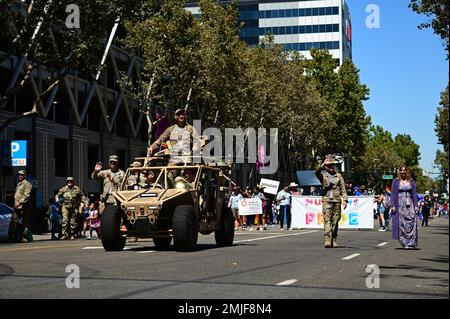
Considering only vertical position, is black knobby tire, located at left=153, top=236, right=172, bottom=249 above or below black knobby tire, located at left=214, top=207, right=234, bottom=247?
below

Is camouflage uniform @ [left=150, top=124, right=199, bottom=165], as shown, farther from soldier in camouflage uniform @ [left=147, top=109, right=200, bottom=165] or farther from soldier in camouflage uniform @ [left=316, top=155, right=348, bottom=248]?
soldier in camouflage uniform @ [left=316, top=155, right=348, bottom=248]

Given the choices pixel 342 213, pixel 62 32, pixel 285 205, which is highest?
pixel 62 32

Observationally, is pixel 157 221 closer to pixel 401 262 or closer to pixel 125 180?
pixel 125 180

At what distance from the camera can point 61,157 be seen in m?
41.8

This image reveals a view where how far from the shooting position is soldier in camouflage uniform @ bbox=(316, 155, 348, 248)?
1686cm

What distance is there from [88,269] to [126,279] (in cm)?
155

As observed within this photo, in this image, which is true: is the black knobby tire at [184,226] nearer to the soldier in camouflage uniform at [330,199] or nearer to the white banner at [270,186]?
the soldier in camouflage uniform at [330,199]

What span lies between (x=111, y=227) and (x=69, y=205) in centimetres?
993

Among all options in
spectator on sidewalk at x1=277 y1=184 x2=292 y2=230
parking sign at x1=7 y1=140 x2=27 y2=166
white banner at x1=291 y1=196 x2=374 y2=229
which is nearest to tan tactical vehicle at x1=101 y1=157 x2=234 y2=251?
parking sign at x1=7 y1=140 x2=27 y2=166

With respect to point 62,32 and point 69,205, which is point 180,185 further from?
point 62,32

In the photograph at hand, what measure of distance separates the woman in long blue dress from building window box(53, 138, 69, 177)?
27118 mm

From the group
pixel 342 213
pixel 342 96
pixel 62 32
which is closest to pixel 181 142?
pixel 62 32
